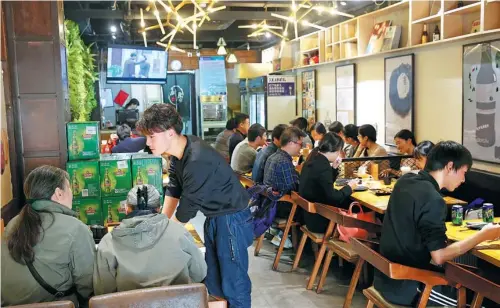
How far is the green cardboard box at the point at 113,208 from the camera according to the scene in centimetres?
445

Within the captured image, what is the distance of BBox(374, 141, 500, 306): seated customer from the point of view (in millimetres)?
2717

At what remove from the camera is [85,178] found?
4348 mm

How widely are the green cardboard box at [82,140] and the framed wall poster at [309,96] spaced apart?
6.17 metres

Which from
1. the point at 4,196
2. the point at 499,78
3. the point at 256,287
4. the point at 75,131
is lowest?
the point at 256,287

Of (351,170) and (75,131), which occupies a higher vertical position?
(75,131)

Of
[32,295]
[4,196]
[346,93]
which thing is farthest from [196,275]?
[346,93]

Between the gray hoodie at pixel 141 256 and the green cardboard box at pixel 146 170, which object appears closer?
the gray hoodie at pixel 141 256

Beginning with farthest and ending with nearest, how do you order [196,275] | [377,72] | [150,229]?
→ [377,72], [196,275], [150,229]

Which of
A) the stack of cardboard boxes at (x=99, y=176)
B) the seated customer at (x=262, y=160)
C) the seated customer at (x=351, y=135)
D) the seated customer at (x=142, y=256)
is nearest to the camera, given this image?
the seated customer at (x=142, y=256)

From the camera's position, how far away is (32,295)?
7.86 feet

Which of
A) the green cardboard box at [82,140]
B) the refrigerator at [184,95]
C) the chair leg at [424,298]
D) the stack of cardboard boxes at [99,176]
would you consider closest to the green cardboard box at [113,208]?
the stack of cardboard boxes at [99,176]

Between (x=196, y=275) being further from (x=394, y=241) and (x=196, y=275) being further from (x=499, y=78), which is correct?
(x=499, y=78)

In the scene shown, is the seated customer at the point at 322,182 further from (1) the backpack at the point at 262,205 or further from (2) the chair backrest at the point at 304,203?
(1) the backpack at the point at 262,205

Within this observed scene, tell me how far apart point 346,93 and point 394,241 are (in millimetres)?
5894
